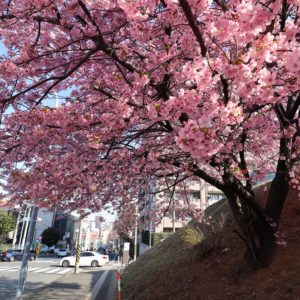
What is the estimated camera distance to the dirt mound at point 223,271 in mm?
5984

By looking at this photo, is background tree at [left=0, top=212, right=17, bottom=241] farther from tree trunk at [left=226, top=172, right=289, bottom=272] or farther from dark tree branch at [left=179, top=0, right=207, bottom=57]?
dark tree branch at [left=179, top=0, right=207, bottom=57]

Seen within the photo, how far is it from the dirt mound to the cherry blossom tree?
0.63m

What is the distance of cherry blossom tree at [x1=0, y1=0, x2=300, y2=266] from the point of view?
3.66 meters

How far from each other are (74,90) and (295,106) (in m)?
4.65

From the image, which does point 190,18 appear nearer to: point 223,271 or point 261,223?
point 261,223

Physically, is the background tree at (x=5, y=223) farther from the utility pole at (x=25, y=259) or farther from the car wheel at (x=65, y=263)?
the utility pole at (x=25, y=259)

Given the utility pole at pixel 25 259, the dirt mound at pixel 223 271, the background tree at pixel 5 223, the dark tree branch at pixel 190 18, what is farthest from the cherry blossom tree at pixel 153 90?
the background tree at pixel 5 223

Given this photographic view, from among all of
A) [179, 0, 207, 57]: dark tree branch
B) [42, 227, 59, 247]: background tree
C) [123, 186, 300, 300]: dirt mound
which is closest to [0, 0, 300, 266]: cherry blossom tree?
[179, 0, 207, 57]: dark tree branch

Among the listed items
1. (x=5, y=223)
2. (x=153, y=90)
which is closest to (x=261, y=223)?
(x=153, y=90)

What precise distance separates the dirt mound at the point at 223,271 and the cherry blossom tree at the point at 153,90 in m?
0.63

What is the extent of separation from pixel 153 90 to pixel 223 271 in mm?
4725

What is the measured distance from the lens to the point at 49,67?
6211mm

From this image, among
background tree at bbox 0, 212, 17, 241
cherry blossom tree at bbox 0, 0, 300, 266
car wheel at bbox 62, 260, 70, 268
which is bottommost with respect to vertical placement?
car wheel at bbox 62, 260, 70, 268

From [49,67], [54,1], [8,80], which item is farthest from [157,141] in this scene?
[54,1]
